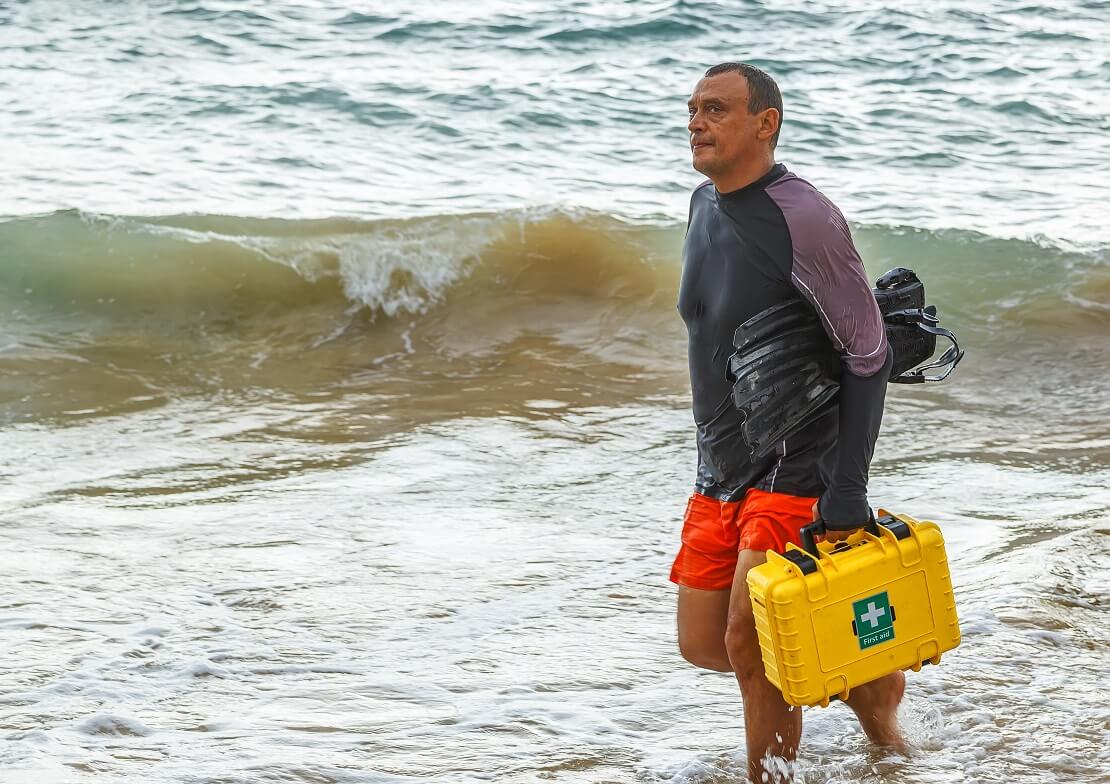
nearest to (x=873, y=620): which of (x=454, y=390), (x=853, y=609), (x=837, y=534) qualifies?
(x=853, y=609)

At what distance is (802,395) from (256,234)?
880cm

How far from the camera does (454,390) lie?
26.9 ft

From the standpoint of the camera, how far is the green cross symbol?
122 inches

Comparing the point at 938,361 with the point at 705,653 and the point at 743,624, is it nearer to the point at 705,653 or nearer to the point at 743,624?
the point at 743,624

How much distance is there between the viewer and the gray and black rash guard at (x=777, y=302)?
9.94 ft

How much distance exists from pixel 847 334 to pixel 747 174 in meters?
0.47

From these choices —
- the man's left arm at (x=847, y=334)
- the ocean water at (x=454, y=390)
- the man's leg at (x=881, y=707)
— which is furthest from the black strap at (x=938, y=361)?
the ocean water at (x=454, y=390)

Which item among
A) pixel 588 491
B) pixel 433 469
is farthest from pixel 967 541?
pixel 433 469

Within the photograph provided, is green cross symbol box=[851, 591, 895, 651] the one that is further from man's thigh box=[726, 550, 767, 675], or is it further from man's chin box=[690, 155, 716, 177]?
man's chin box=[690, 155, 716, 177]

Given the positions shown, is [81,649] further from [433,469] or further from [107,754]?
[433,469]

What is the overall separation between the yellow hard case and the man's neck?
86cm

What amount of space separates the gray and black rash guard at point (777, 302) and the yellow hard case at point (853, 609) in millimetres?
111

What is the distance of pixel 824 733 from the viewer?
151 inches

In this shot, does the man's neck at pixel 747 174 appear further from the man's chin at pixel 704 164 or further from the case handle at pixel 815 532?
the case handle at pixel 815 532
